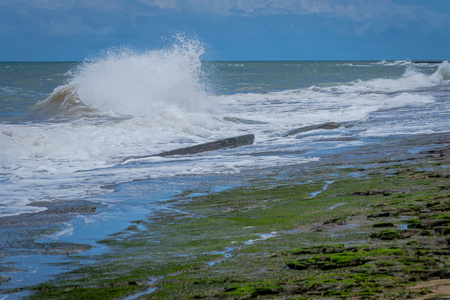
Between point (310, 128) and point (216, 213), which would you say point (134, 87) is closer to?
point (310, 128)

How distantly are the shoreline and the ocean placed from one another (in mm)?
702

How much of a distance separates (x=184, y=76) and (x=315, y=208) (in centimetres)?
2138

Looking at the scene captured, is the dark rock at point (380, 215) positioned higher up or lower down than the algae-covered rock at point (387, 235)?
higher up

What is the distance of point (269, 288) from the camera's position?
3549 mm

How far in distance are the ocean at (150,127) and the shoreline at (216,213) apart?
702 millimetres

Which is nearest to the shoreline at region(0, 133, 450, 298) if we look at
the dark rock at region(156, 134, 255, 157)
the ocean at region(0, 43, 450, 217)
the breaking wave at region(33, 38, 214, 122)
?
the ocean at region(0, 43, 450, 217)

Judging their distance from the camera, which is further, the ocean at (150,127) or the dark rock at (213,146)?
the dark rock at (213,146)

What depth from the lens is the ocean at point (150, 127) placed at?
10.8m

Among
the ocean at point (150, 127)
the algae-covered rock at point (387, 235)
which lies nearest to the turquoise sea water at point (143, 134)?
the ocean at point (150, 127)

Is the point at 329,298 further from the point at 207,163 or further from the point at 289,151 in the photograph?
the point at 289,151

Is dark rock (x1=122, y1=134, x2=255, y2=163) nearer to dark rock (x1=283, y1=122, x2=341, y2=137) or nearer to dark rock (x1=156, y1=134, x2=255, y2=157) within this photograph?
dark rock (x1=156, y1=134, x2=255, y2=157)

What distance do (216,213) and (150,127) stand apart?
11.4 metres

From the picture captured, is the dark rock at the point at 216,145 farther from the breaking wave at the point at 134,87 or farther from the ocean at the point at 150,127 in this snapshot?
the breaking wave at the point at 134,87

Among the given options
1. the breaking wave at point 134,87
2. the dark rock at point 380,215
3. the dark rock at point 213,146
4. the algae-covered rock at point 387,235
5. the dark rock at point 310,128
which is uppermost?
the breaking wave at point 134,87
